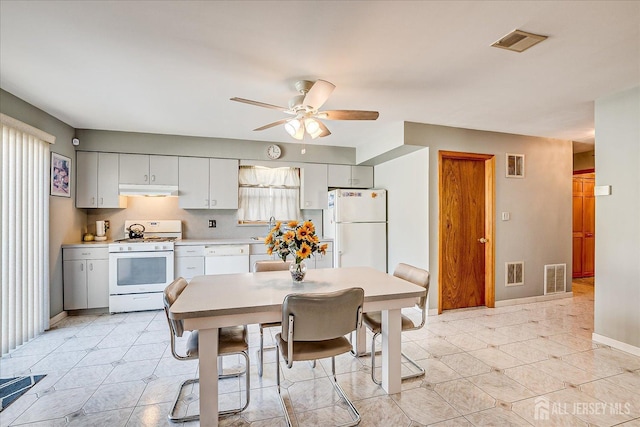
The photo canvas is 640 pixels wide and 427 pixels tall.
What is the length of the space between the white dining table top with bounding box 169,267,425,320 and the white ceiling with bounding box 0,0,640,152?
162 centimetres

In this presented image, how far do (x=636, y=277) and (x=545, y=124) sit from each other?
1.95 metres

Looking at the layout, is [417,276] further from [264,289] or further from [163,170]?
[163,170]

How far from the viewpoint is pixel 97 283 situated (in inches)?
150

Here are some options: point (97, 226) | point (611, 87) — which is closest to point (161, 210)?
point (97, 226)

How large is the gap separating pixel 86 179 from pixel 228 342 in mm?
3546

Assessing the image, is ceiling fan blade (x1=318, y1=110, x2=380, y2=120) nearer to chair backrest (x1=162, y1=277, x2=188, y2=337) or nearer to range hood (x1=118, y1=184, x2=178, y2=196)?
chair backrest (x1=162, y1=277, x2=188, y2=337)

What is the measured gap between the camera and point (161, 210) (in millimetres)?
4559

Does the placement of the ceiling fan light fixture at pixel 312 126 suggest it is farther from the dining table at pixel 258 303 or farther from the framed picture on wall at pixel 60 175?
the framed picture on wall at pixel 60 175

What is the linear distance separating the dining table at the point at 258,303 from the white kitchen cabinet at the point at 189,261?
193 centimetres

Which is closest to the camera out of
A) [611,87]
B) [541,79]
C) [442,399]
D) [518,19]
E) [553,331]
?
[518,19]

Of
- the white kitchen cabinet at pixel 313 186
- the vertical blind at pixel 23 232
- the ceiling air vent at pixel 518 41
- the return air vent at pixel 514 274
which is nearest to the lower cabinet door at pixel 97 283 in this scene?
the vertical blind at pixel 23 232

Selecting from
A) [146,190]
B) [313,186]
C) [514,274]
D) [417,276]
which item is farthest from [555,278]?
[146,190]

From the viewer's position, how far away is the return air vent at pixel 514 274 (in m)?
4.15

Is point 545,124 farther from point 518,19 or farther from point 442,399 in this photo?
point 442,399
